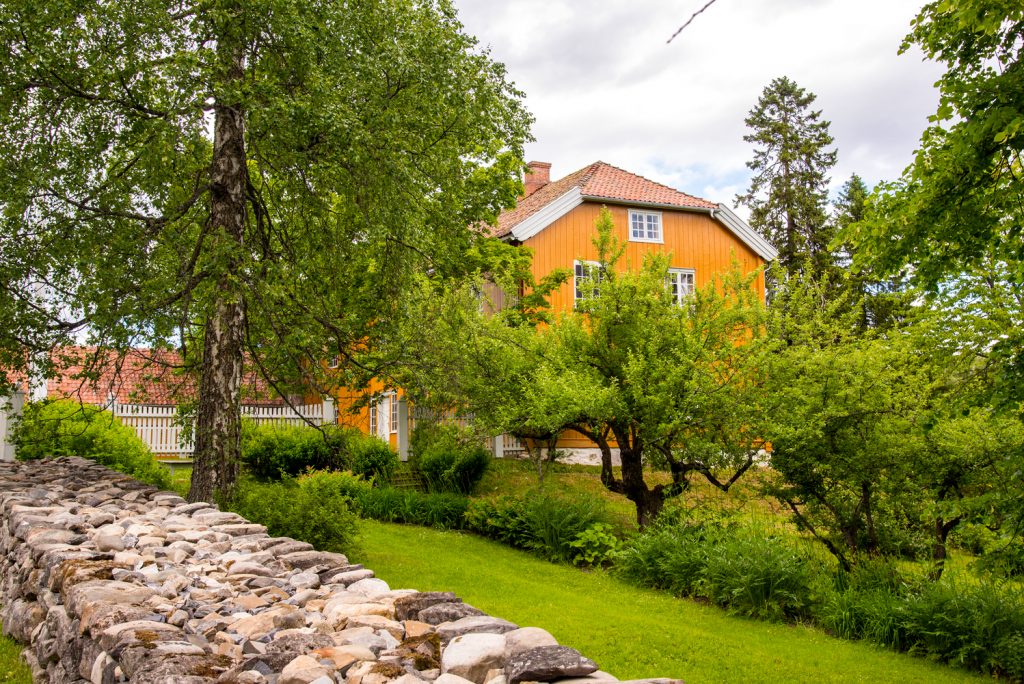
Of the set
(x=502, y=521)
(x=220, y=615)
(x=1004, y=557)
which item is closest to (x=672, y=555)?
(x=502, y=521)

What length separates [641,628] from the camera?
7.34 metres

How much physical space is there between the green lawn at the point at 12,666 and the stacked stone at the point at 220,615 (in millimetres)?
76

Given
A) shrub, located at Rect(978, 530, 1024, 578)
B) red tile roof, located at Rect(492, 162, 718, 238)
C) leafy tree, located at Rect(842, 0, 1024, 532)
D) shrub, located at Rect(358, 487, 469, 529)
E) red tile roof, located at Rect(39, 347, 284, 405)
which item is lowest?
shrub, located at Rect(358, 487, 469, 529)

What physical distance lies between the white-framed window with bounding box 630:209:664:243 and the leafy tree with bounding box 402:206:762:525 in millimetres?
9161

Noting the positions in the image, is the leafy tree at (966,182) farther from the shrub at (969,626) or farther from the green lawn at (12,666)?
the green lawn at (12,666)

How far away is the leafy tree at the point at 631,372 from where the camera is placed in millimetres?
10148

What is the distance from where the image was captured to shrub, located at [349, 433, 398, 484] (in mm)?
15641

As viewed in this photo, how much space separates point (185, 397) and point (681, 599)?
6.88 meters

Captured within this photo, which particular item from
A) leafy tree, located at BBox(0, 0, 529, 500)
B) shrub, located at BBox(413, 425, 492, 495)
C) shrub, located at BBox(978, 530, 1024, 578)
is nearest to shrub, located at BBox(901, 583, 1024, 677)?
shrub, located at BBox(978, 530, 1024, 578)

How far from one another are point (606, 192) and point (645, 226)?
142cm

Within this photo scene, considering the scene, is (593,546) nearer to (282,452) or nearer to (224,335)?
(224,335)

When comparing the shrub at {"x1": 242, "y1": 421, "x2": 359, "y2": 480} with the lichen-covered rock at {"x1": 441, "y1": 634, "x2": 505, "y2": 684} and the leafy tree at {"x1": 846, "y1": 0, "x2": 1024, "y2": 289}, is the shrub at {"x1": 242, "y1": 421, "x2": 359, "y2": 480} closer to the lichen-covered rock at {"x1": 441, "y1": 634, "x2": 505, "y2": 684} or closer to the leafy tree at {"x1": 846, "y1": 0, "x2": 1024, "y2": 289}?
the leafy tree at {"x1": 846, "y1": 0, "x2": 1024, "y2": 289}

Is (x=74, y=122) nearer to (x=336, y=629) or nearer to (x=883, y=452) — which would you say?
(x=336, y=629)

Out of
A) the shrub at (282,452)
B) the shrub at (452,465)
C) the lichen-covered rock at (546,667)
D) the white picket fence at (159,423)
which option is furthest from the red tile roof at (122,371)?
the lichen-covered rock at (546,667)
